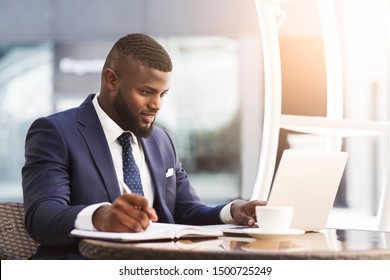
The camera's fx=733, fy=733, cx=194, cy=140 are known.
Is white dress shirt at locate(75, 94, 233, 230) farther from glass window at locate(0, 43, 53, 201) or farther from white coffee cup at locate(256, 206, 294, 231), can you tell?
glass window at locate(0, 43, 53, 201)

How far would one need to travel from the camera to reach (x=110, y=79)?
75.2 inches

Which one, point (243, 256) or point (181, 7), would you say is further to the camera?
point (181, 7)

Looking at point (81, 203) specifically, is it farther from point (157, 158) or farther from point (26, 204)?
point (157, 158)

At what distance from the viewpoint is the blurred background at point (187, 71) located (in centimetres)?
617

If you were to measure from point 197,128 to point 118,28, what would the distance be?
3.56 feet

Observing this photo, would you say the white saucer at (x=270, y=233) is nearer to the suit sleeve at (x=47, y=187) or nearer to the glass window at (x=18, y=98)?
the suit sleeve at (x=47, y=187)

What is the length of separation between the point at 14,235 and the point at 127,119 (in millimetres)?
444

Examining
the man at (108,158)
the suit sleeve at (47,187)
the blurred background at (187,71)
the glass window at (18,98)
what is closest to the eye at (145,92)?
the man at (108,158)

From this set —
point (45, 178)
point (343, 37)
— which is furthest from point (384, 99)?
point (45, 178)

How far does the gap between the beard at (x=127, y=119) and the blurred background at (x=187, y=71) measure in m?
4.23

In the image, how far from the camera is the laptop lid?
1515 mm

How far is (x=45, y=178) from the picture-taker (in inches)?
64.4

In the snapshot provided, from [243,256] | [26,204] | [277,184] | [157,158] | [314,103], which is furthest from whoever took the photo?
[314,103]

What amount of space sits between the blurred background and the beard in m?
4.23
